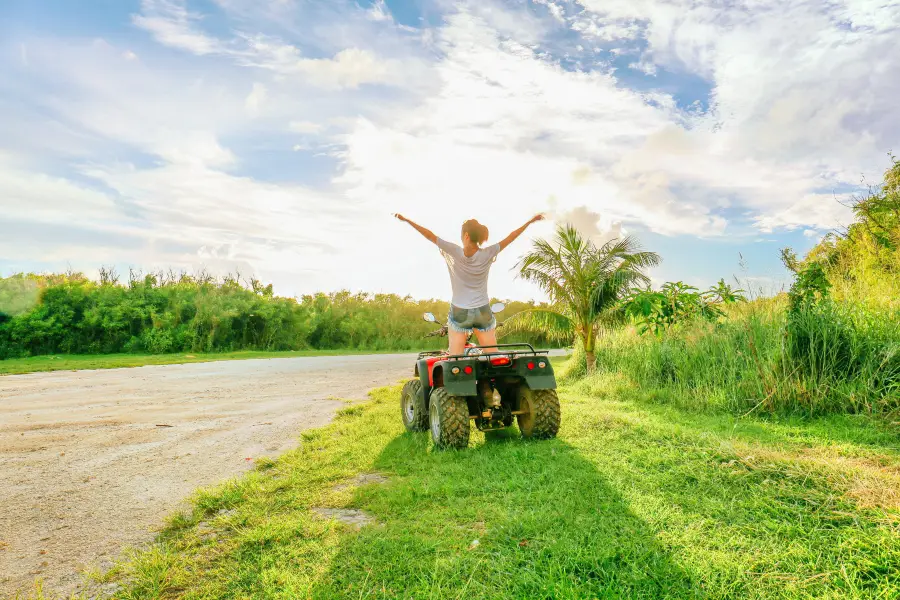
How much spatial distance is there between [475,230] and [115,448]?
490 centimetres

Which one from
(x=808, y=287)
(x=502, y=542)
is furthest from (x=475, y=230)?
(x=808, y=287)

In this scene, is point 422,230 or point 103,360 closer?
point 422,230

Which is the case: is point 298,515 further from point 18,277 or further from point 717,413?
point 18,277

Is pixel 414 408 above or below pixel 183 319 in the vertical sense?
below

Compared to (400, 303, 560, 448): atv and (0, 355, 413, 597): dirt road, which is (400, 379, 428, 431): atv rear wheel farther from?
(0, 355, 413, 597): dirt road

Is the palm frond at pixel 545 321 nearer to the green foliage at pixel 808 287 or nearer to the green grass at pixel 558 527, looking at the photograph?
the green foliage at pixel 808 287

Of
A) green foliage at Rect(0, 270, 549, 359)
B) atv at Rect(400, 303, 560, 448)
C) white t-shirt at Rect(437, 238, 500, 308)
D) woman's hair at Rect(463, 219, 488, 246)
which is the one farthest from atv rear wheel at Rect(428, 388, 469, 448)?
green foliage at Rect(0, 270, 549, 359)

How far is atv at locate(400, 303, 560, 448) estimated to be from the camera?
18.7 feet

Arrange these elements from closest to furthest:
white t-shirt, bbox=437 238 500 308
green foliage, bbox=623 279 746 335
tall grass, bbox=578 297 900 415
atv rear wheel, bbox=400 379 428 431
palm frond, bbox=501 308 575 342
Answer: white t-shirt, bbox=437 238 500 308 < atv rear wheel, bbox=400 379 428 431 < tall grass, bbox=578 297 900 415 < green foliage, bbox=623 279 746 335 < palm frond, bbox=501 308 575 342

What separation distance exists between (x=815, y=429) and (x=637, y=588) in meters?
4.70

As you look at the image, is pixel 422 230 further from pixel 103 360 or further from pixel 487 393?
pixel 103 360

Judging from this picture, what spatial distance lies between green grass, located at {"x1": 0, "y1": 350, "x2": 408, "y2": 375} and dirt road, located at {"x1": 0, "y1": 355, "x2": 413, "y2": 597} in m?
3.54

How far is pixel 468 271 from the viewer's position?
20.2 feet

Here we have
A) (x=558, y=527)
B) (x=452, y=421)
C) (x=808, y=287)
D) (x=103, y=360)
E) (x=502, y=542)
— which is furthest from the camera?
(x=103, y=360)
